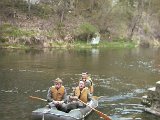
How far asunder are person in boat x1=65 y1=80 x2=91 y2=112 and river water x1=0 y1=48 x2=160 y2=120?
2.94ft

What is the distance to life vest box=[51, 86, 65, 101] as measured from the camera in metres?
20.8

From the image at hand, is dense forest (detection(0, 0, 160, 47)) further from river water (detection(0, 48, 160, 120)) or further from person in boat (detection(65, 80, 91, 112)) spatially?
person in boat (detection(65, 80, 91, 112))

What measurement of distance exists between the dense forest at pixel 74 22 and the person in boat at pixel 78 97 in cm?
3571

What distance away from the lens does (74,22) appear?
72000 millimetres

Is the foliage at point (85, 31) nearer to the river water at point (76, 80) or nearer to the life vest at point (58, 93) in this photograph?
the river water at point (76, 80)

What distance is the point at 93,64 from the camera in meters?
43.0

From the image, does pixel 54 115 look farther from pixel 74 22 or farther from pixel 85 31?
pixel 74 22

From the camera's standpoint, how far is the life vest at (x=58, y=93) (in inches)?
820

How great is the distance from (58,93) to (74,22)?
170 feet

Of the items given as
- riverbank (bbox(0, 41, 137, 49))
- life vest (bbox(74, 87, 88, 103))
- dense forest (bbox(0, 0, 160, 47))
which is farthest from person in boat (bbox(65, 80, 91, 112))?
dense forest (bbox(0, 0, 160, 47))

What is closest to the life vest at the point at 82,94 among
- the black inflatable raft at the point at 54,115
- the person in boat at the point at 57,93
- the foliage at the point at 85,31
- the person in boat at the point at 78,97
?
the person in boat at the point at 78,97

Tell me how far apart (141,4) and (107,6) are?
16.6 m

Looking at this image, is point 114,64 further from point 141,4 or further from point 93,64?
point 141,4

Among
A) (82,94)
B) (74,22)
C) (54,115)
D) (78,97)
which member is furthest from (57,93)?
(74,22)
